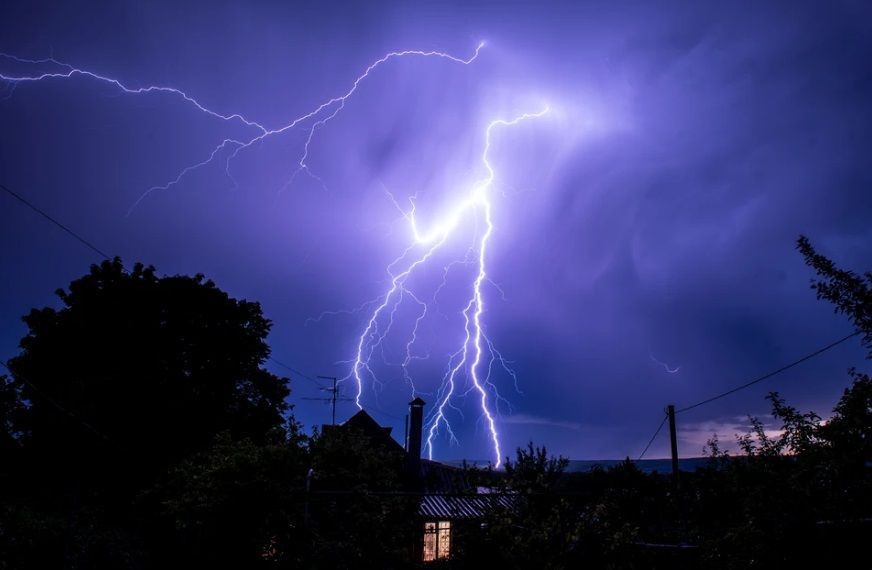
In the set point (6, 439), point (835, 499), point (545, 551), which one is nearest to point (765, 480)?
point (835, 499)

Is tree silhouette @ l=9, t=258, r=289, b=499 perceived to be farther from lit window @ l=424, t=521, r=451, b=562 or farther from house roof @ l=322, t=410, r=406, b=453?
house roof @ l=322, t=410, r=406, b=453

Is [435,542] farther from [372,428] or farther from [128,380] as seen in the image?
[372,428]

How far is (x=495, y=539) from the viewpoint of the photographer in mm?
6824

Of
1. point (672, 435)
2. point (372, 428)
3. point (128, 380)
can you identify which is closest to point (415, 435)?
point (372, 428)

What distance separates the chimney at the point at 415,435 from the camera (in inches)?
1037

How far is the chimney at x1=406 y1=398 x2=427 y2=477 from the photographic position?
2634cm

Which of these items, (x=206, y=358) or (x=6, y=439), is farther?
(x=206, y=358)

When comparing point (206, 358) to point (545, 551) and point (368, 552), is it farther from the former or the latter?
point (545, 551)

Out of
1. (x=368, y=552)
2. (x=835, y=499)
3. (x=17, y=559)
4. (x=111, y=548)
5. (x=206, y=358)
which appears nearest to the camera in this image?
(x=835, y=499)

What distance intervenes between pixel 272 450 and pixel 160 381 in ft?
43.6

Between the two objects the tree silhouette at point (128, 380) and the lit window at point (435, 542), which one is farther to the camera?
the tree silhouette at point (128, 380)

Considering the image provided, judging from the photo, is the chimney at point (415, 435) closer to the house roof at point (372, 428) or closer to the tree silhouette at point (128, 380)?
the house roof at point (372, 428)

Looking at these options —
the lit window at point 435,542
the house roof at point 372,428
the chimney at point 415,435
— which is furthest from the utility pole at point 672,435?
the house roof at point 372,428

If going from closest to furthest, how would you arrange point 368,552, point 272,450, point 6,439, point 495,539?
point 495,539 < point 272,450 < point 368,552 < point 6,439
